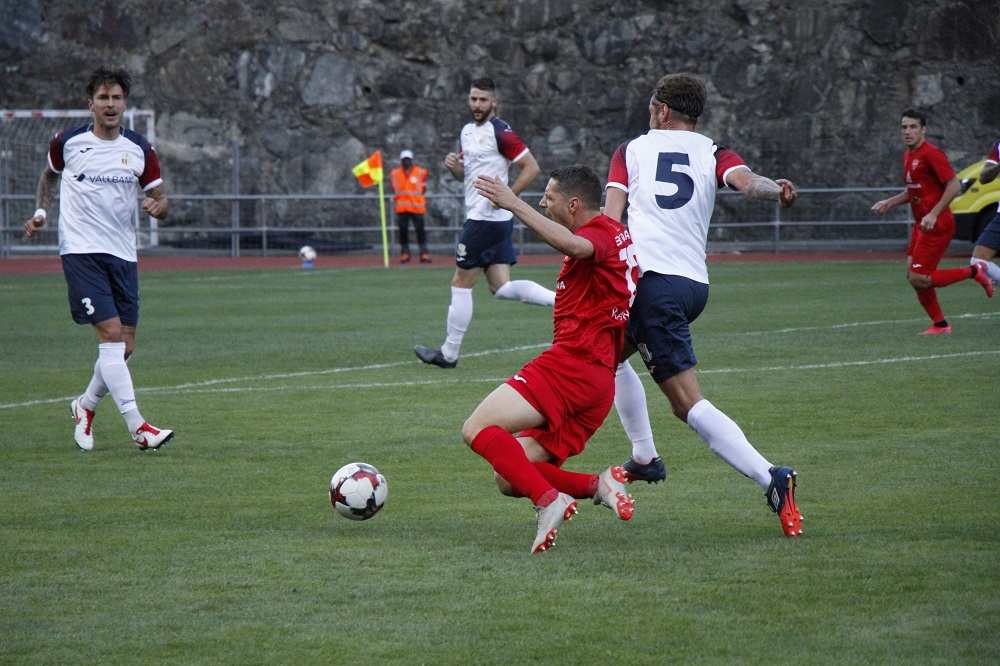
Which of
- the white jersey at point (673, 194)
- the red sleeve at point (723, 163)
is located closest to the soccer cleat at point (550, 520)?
the white jersey at point (673, 194)

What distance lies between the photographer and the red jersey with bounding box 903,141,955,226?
1207 cm

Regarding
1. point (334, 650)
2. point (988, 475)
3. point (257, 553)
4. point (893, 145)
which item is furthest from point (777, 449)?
point (893, 145)

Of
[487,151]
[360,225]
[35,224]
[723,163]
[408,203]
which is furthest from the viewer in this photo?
[360,225]

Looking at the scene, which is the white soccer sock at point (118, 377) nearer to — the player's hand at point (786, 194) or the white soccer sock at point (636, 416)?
the white soccer sock at point (636, 416)

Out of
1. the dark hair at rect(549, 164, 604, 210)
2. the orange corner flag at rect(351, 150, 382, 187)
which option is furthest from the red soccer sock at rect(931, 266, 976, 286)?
the orange corner flag at rect(351, 150, 382, 187)

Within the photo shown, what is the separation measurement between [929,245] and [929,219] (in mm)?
358

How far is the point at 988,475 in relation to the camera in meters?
5.88

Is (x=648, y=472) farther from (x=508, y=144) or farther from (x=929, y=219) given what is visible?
(x=929, y=219)

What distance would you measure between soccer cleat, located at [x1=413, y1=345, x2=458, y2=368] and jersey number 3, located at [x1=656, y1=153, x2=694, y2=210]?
5.27 m

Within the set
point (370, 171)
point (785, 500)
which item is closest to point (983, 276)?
point (785, 500)

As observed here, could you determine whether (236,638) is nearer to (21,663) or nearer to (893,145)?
(21,663)

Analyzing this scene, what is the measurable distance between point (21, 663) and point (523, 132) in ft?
87.7

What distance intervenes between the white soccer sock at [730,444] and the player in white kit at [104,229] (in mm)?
3381

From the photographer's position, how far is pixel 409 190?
2534 cm
